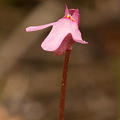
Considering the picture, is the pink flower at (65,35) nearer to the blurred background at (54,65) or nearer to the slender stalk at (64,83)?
the slender stalk at (64,83)

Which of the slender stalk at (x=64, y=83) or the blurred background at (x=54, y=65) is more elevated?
the slender stalk at (x=64, y=83)

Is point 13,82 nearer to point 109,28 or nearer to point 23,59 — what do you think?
point 23,59

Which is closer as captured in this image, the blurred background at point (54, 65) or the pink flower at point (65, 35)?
the pink flower at point (65, 35)

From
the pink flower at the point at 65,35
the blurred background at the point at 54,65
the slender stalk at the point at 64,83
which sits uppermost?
the pink flower at the point at 65,35

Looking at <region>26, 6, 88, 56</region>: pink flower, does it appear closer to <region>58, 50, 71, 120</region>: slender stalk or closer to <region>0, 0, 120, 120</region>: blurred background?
<region>58, 50, 71, 120</region>: slender stalk

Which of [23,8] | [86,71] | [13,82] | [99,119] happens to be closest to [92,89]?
[86,71]

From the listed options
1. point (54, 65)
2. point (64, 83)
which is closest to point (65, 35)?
point (64, 83)

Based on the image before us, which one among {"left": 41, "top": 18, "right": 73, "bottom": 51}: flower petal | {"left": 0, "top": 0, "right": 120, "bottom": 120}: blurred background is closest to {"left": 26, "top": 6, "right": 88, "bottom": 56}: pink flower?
{"left": 41, "top": 18, "right": 73, "bottom": 51}: flower petal

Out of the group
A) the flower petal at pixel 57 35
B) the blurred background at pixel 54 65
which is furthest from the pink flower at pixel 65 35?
the blurred background at pixel 54 65
